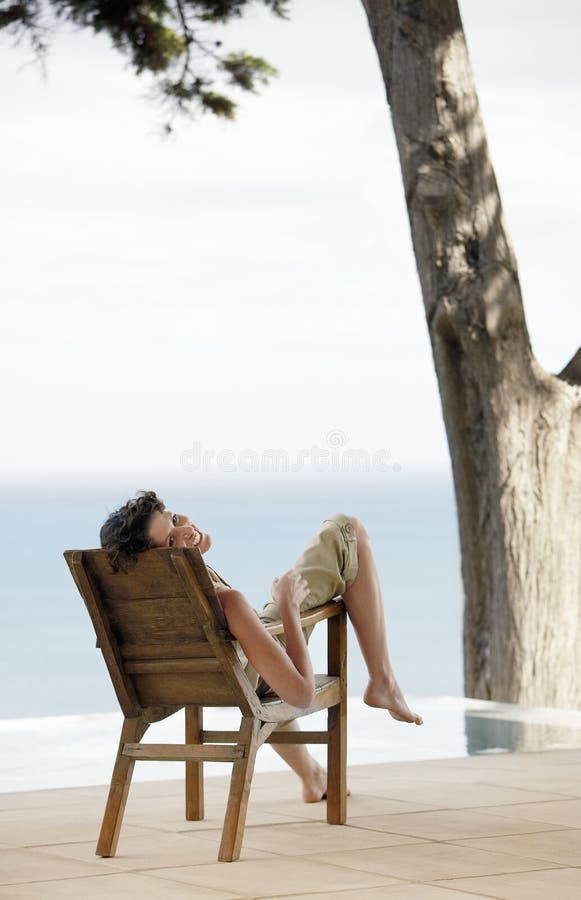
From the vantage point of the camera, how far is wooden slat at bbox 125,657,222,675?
3.13m

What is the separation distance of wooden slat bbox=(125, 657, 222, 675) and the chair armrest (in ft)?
0.62

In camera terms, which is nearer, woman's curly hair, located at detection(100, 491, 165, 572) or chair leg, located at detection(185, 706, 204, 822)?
woman's curly hair, located at detection(100, 491, 165, 572)

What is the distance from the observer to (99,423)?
32656mm

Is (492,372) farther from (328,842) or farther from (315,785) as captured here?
(328,842)

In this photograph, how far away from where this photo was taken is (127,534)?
123 inches

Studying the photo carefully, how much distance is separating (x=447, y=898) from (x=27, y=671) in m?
15.5

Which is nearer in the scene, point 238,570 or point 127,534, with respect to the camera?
point 127,534

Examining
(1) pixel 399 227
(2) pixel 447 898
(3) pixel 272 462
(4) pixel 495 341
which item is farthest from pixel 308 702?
(3) pixel 272 462

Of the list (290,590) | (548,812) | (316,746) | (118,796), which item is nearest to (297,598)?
(290,590)

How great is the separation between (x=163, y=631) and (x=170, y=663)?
0.07m

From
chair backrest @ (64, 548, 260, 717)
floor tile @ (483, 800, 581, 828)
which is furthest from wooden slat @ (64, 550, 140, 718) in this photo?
floor tile @ (483, 800, 581, 828)

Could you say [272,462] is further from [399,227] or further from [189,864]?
[189,864]

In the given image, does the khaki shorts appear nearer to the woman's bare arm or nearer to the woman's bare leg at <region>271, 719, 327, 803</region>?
the woman's bare arm

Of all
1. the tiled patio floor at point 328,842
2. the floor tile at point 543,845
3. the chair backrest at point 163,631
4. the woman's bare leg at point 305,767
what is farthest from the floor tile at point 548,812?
the chair backrest at point 163,631
